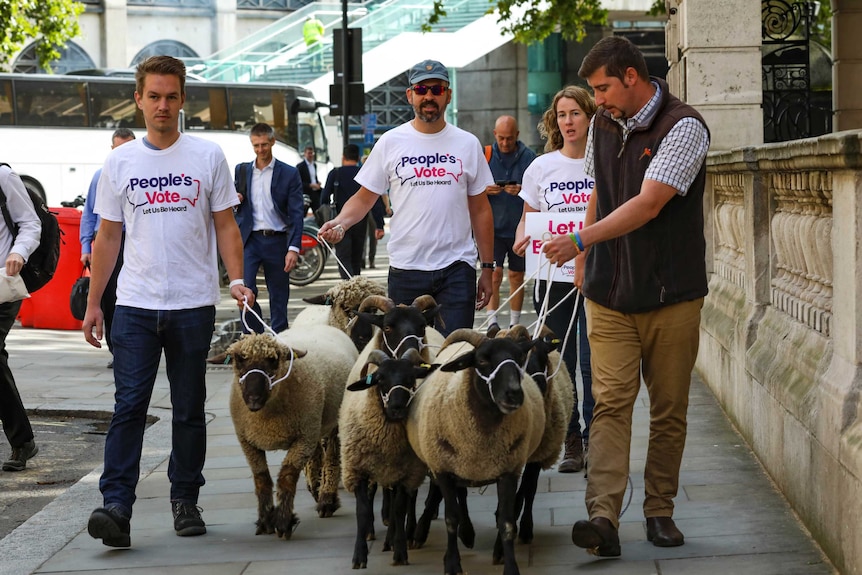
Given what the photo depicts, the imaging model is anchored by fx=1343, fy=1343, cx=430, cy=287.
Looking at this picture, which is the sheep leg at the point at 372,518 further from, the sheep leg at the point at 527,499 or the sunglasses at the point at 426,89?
the sunglasses at the point at 426,89

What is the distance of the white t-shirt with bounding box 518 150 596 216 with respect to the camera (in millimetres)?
7445

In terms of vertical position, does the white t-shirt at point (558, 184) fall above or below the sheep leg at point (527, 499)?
above

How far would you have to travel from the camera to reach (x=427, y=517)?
613 centimetres

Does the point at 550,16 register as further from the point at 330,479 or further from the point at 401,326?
the point at 401,326

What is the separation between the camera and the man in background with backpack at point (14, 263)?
25.9 ft

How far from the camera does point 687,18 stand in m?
11.5

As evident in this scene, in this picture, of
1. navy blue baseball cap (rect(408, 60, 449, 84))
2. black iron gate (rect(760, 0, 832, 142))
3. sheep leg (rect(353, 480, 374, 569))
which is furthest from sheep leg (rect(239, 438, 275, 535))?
black iron gate (rect(760, 0, 832, 142))

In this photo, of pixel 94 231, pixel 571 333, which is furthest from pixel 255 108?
pixel 571 333

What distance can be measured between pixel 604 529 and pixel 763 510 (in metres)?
1.12

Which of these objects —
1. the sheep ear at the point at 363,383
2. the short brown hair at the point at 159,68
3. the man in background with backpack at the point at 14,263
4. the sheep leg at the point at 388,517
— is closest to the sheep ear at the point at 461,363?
the sheep ear at the point at 363,383

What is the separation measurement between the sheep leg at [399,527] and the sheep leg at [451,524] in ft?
0.91

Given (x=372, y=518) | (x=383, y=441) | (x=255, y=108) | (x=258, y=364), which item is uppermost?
(x=255, y=108)

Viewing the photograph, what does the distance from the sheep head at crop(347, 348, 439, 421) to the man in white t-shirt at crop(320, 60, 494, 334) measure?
117 centimetres

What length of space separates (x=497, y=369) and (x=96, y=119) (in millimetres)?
28924
